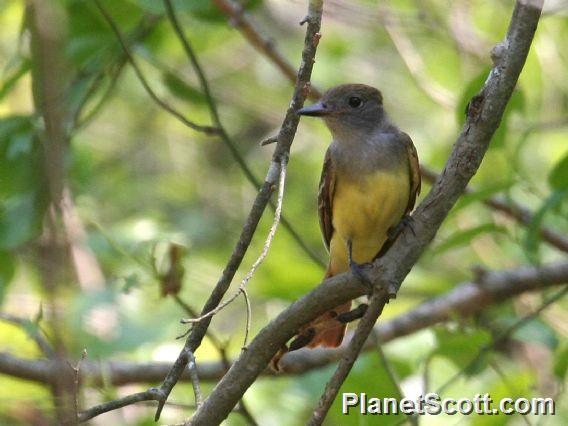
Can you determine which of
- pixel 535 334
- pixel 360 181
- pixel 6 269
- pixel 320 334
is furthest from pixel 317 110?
pixel 6 269

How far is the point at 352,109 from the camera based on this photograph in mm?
4238

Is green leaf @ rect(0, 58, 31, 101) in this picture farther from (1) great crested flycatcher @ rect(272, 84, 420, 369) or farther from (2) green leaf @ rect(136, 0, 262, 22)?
(1) great crested flycatcher @ rect(272, 84, 420, 369)

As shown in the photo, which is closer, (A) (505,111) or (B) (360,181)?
(A) (505,111)

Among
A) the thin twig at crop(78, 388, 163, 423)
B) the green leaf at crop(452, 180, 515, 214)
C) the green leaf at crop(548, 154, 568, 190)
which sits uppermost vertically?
the green leaf at crop(548, 154, 568, 190)

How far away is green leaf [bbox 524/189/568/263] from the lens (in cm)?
358

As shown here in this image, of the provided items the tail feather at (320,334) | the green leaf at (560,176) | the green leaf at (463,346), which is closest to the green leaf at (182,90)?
the tail feather at (320,334)

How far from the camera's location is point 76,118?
153 inches

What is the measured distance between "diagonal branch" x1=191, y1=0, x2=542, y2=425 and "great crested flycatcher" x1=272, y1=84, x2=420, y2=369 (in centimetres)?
85

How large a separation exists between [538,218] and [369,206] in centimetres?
64

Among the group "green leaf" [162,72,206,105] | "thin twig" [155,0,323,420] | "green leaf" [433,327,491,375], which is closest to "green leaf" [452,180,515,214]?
"green leaf" [433,327,491,375]

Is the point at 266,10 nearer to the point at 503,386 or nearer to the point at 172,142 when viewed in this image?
the point at 172,142

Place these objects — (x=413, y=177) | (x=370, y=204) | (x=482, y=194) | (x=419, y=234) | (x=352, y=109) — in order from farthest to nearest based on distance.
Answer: (x=352, y=109) < (x=413, y=177) < (x=370, y=204) < (x=482, y=194) < (x=419, y=234)

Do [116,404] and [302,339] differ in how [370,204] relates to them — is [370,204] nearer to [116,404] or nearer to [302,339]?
[302,339]

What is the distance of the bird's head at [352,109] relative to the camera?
4195 millimetres
